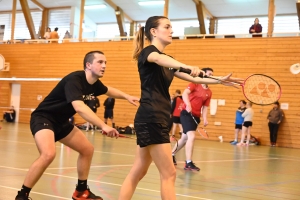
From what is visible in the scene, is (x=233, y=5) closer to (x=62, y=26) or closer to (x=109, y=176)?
(x=62, y=26)

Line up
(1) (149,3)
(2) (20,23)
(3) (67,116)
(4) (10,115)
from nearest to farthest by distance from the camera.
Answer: (3) (67,116) → (4) (10,115) → (1) (149,3) → (2) (20,23)

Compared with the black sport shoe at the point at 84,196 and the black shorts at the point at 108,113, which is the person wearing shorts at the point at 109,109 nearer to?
the black shorts at the point at 108,113

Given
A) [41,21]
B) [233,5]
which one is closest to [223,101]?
[233,5]

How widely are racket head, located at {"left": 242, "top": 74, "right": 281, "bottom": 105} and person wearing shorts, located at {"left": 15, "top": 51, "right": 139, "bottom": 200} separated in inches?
72.1

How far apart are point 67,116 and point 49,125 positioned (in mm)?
274

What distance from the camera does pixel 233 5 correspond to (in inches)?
1012

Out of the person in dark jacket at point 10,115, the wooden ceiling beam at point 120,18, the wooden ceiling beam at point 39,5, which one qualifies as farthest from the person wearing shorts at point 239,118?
the wooden ceiling beam at point 39,5

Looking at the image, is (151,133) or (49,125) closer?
(151,133)

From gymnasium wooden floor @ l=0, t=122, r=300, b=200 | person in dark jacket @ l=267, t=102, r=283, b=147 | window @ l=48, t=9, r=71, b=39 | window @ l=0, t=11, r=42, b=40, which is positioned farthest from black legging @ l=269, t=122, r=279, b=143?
window @ l=0, t=11, r=42, b=40

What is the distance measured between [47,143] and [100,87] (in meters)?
0.99

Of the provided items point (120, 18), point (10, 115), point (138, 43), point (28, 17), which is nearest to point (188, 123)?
point (138, 43)

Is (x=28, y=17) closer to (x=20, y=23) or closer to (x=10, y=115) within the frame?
(x=20, y=23)

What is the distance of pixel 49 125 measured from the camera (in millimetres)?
5426

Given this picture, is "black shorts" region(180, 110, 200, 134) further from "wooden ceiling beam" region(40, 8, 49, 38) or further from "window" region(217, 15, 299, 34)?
"wooden ceiling beam" region(40, 8, 49, 38)
